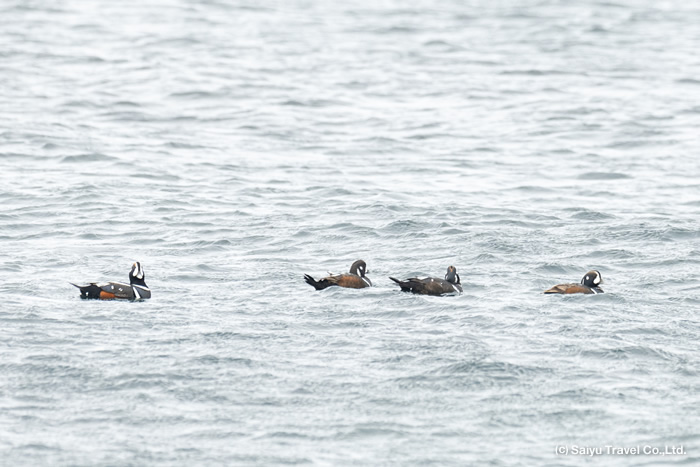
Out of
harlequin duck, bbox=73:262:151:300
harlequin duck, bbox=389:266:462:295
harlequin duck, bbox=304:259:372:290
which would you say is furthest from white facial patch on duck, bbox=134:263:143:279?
harlequin duck, bbox=389:266:462:295

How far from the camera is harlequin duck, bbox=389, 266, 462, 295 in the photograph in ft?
58.4

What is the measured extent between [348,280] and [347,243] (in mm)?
3694

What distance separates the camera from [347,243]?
21859 millimetres

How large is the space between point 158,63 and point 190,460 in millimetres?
32399

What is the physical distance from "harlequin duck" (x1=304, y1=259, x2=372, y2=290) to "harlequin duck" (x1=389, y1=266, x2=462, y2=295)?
0.57 meters

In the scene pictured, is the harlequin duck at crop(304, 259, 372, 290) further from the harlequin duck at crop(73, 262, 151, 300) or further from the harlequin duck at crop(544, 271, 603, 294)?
the harlequin duck at crop(544, 271, 603, 294)

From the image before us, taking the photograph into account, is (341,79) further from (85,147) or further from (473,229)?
(473,229)

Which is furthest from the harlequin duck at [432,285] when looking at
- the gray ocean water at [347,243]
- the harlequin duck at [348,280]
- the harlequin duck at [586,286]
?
the harlequin duck at [586,286]

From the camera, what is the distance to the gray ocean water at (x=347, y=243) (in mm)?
13062

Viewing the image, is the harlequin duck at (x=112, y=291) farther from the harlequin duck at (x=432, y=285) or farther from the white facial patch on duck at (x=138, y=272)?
the harlequin duck at (x=432, y=285)

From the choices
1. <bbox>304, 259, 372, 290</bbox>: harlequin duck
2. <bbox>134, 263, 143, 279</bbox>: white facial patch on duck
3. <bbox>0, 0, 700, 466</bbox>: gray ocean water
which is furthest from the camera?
<bbox>304, 259, 372, 290</bbox>: harlequin duck

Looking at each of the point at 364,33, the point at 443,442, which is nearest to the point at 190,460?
the point at 443,442

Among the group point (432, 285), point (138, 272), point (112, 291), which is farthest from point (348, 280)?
point (112, 291)

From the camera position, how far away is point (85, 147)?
30328 millimetres
